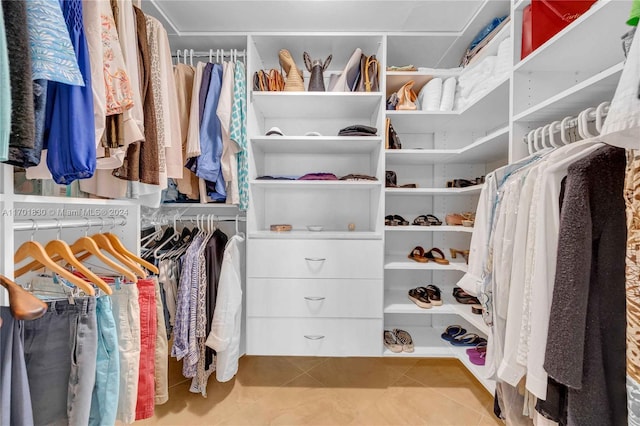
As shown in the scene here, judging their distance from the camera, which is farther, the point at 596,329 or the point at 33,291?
the point at 33,291

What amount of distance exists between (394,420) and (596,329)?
3.67 feet

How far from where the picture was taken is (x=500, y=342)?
0.95 m

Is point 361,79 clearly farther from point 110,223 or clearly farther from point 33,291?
point 33,291

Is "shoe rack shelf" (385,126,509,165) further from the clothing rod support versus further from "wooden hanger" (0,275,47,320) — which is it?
"wooden hanger" (0,275,47,320)

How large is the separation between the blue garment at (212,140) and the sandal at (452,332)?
1590mm

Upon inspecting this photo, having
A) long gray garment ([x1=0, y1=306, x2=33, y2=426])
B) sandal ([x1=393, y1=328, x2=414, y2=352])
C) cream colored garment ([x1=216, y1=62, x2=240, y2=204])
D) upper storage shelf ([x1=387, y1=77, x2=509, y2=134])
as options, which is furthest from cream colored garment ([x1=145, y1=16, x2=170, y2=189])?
sandal ([x1=393, y1=328, x2=414, y2=352])

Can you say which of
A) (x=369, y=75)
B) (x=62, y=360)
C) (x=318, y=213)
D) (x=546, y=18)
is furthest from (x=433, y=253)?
(x=62, y=360)

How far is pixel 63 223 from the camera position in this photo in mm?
885

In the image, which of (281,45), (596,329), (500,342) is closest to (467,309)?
(500,342)

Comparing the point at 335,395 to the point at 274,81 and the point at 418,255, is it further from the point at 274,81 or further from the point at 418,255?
the point at 274,81

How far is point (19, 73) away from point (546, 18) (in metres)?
1.66

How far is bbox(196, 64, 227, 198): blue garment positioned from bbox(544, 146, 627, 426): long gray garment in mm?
1374

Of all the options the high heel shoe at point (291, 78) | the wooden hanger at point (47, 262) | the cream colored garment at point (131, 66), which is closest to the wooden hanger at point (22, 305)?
the wooden hanger at point (47, 262)

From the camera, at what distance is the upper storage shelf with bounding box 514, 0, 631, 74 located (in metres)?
0.80
